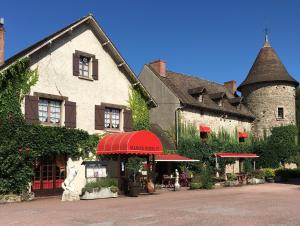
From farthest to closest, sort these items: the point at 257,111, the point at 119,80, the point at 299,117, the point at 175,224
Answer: the point at 299,117 < the point at 257,111 < the point at 119,80 < the point at 175,224

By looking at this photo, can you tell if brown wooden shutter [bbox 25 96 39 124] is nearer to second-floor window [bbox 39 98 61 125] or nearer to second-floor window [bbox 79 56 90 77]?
second-floor window [bbox 39 98 61 125]

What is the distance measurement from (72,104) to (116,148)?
10.8 ft

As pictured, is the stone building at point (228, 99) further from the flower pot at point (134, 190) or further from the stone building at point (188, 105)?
the flower pot at point (134, 190)

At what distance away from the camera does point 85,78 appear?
22469 mm

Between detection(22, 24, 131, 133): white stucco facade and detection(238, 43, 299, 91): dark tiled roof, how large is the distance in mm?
17945

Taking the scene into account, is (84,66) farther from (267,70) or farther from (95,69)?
(267,70)

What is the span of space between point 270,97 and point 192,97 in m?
9.26

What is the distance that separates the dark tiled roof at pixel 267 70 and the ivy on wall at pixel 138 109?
1662cm

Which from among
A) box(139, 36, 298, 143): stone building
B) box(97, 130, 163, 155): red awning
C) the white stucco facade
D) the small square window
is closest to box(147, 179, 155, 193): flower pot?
box(97, 130, 163, 155): red awning

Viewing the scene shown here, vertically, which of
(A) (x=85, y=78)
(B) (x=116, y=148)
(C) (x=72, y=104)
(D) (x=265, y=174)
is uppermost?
(A) (x=85, y=78)

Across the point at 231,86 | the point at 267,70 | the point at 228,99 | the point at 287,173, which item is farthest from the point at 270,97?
the point at 287,173

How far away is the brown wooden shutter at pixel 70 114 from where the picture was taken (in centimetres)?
A: 2119

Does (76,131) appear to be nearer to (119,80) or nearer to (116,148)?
(116,148)

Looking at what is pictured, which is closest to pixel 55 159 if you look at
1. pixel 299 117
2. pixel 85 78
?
pixel 85 78
